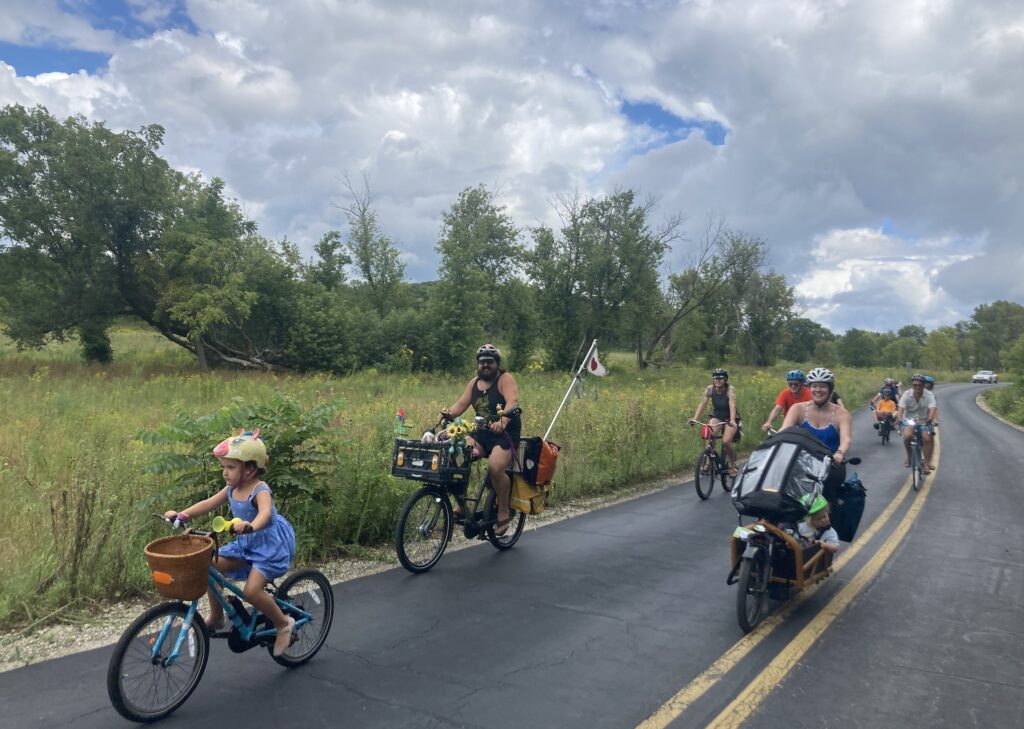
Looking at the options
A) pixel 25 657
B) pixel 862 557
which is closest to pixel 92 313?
pixel 25 657

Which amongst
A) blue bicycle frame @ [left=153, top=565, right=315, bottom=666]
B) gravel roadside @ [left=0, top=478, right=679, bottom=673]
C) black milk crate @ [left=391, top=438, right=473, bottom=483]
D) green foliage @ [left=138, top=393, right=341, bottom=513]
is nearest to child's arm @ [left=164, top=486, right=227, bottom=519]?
blue bicycle frame @ [left=153, top=565, right=315, bottom=666]

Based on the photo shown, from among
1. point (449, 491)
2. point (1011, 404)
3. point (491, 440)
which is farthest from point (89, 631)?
point (1011, 404)

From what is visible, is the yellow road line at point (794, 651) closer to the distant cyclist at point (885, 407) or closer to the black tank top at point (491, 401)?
the black tank top at point (491, 401)

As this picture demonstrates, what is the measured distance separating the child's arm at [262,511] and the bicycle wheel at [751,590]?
3528mm

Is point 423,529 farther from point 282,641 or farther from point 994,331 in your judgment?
point 994,331

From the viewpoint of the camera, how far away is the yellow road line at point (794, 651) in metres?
4.08

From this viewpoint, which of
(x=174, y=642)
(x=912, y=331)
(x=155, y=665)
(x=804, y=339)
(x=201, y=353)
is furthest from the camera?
(x=912, y=331)

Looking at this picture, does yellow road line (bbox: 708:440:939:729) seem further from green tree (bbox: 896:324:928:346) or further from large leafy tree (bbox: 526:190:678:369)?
green tree (bbox: 896:324:928:346)

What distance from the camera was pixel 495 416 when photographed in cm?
726

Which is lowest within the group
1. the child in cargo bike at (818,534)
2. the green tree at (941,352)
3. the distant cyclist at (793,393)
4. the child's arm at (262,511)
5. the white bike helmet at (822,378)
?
the child in cargo bike at (818,534)

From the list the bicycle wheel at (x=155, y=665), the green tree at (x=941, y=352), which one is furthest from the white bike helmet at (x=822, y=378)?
the green tree at (x=941, y=352)

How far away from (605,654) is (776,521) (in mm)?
1934

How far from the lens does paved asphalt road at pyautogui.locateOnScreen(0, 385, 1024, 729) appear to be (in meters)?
4.00

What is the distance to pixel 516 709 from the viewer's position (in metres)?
4.03
